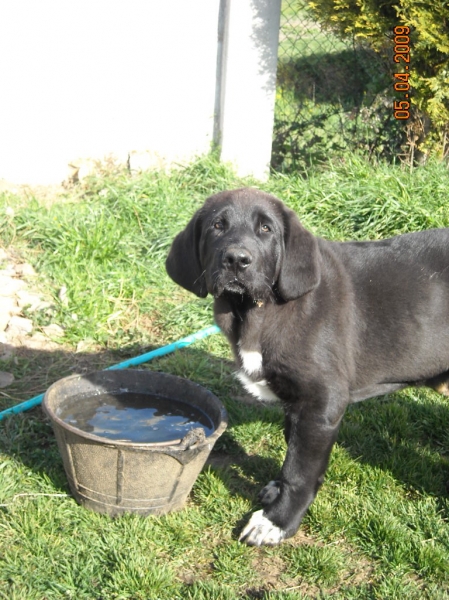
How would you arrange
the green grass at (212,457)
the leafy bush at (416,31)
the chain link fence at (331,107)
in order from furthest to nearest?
the chain link fence at (331,107)
the leafy bush at (416,31)
the green grass at (212,457)

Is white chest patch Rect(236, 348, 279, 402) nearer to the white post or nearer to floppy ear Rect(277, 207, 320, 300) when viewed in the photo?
floppy ear Rect(277, 207, 320, 300)

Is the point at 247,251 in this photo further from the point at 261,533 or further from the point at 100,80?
the point at 100,80

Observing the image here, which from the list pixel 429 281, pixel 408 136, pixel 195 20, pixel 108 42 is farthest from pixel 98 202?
pixel 429 281

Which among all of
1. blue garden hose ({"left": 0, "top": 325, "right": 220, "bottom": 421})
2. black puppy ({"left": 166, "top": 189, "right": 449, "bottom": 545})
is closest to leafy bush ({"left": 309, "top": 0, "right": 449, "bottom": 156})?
blue garden hose ({"left": 0, "top": 325, "right": 220, "bottom": 421})

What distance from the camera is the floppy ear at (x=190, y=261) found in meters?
3.54

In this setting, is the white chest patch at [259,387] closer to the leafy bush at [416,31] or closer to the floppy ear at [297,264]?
the floppy ear at [297,264]

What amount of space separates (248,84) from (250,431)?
3904mm

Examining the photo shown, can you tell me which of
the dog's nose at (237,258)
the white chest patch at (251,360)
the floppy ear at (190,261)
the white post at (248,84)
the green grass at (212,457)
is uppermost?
the white post at (248,84)

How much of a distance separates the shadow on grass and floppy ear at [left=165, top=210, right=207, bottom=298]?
3.26 feet

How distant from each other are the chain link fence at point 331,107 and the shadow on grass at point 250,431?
323 centimetres

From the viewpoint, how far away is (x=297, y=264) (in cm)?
333

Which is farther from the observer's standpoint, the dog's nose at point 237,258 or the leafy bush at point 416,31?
the leafy bush at point 416,31
